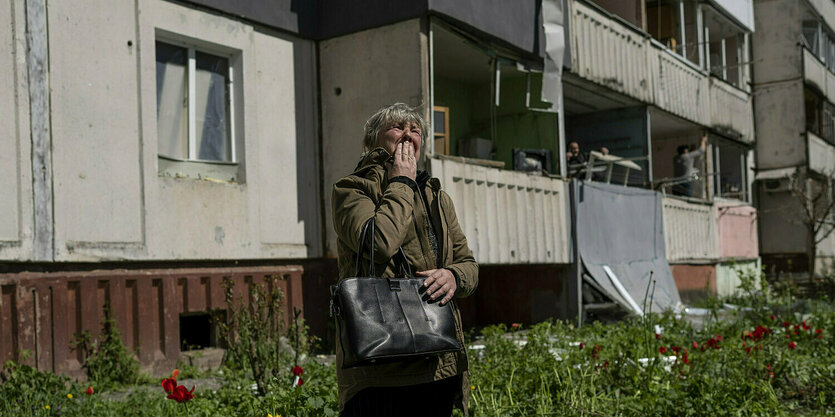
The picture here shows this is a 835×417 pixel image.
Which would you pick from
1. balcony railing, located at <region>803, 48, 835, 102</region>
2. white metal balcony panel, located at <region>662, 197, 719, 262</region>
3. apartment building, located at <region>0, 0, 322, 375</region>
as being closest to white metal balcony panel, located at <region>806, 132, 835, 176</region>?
balcony railing, located at <region>803, 48, 835, 102</region>

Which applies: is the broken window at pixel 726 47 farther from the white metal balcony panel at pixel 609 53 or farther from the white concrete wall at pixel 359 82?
the white concrete wall at pixel 359 82

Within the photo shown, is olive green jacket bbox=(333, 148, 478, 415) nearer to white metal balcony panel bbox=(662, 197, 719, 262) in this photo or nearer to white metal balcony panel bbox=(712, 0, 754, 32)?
white metal balcony panel bbox=(662, 197, 719, 262)

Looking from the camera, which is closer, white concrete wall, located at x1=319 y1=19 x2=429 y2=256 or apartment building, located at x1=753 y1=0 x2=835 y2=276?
white concrete wall, located at x1=319 y1=19 x2=429 y2=256

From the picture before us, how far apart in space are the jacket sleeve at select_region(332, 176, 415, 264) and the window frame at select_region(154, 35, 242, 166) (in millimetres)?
5911

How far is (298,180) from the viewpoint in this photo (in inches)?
374

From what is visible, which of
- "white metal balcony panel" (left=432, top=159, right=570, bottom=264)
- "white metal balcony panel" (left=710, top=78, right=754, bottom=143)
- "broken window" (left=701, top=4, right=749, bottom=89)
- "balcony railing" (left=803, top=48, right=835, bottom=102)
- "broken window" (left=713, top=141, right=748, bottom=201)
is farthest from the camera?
"balcony railing" (left=803, top=48, right=835, bottom=102)

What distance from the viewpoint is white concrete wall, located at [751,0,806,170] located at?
2216 centimetres

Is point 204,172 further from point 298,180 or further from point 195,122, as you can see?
point 298,180

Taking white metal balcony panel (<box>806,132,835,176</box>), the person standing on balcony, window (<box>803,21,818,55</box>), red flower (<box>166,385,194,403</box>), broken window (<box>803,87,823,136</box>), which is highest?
window (<box>803,21,818,55</box>)

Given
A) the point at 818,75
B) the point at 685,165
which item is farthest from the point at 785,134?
the point at 685,165

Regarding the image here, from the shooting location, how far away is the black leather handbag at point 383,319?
247 cm

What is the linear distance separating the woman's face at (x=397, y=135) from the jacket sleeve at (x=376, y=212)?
0.55ft

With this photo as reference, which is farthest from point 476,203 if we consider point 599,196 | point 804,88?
point 804,88

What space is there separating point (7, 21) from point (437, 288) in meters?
5.78
